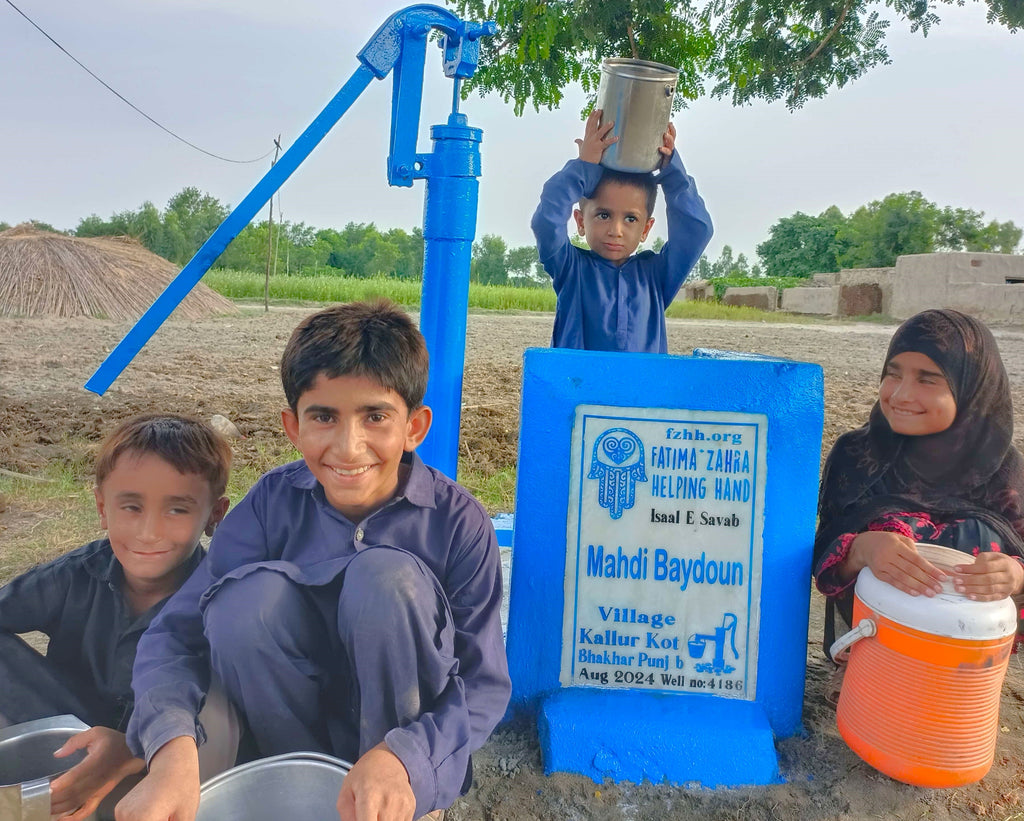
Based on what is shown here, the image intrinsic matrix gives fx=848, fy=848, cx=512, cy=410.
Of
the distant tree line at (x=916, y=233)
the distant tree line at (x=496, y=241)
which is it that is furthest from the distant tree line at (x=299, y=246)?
the distant tree line at (x=916, y=233)

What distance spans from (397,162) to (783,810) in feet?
5.86

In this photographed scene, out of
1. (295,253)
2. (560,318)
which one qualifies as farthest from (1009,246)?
(560,318)

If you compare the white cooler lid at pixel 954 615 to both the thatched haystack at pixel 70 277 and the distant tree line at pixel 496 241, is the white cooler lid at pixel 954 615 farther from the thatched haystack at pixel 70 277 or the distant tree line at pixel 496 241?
the distant tree line at pixel 496 241

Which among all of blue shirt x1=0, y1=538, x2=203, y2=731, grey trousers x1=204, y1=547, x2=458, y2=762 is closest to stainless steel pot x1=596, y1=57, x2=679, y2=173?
grey trousers x1=204, y1=547, x2=458, y2=762

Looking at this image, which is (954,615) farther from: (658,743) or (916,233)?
(916,233)

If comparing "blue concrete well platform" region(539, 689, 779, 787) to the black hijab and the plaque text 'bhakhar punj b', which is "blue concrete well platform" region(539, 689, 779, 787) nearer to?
the plaque text 'bhakhar punj b'

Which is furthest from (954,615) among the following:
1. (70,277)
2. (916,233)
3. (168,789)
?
(916,233)

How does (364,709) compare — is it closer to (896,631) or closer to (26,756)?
(26,756)

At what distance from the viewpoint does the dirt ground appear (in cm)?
169

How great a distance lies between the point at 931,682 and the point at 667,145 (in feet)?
5.34

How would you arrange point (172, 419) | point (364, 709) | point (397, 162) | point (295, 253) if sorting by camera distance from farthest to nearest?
1. point (295, 253)
2. point (397, 162)
3. point (172, 419)
4. point (364, 709)

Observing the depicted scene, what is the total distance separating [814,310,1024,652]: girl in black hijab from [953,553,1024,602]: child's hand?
18cm

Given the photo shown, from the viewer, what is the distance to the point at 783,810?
5.44 feet

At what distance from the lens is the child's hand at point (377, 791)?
1187 mm
